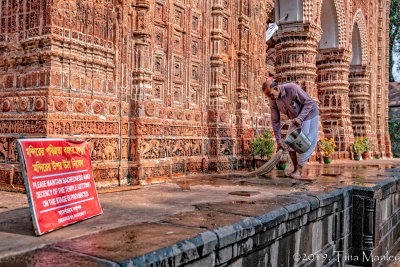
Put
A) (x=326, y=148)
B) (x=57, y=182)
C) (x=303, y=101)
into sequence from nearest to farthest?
(x=57, y=182) → (x=303, y=101) → (x=326, y=148)

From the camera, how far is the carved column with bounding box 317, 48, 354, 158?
1236 centimetres

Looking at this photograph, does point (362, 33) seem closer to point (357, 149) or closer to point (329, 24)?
point (329, 24)

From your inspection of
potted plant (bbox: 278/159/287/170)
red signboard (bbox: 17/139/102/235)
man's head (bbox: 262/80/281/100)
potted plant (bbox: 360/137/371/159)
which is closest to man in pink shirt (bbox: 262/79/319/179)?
man's head (bbox: 262/80/281/100)

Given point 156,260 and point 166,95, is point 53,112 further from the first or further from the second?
point 156,260

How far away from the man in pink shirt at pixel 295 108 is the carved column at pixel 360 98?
10575 millimetres

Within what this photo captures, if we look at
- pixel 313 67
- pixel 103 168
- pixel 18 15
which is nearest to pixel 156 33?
pixel 18 15

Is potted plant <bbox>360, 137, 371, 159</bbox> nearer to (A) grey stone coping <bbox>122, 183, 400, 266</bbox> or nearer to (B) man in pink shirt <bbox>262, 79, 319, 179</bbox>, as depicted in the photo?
(B) man in pink shirt <bbox>262, 79, 319, 179</bbox>

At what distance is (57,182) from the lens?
2.42 meters

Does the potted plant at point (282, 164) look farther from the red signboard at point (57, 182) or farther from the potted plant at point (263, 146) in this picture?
the red signboard at point (57, 182)

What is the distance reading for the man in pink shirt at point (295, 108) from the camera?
546cm

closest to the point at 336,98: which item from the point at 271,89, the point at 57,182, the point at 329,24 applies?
the point at 329,24

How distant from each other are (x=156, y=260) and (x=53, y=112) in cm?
276

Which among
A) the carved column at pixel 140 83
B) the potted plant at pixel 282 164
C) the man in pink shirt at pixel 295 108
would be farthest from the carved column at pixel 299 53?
the carved column at pixel 140 83

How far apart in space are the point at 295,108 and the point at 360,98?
11135mm
